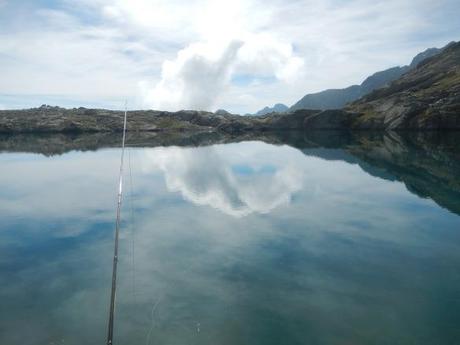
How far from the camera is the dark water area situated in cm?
1612

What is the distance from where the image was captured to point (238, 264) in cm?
2289

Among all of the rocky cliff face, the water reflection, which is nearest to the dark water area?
the water reflection

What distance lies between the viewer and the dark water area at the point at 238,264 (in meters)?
16.1

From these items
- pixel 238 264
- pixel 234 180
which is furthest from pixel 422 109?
pixel 238 264

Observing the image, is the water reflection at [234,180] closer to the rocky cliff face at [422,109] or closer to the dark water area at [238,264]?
the dark water area at [238,264]

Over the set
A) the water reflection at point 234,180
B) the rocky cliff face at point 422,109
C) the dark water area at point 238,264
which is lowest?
the dark water area at point 238,264

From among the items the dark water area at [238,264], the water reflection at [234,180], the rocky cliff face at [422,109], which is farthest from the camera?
the rocky cliff face at [422,109]

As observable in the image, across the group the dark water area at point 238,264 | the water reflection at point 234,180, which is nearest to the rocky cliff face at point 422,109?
the water reflection at point 234,180

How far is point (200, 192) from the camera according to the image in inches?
1825

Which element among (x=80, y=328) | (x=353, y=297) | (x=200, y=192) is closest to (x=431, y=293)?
(x=353, y=297)

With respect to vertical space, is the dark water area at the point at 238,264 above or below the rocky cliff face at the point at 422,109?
below

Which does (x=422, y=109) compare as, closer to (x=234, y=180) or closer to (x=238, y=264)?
(x=234, y=180)

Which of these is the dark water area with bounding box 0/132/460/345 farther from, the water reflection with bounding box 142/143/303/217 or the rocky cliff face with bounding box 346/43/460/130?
the rocky cliff face with bounding box 346/43/460/130

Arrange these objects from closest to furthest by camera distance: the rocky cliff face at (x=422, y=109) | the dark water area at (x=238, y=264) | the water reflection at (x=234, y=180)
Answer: the dark water area at (x=238, y=264) < the water reflection at (x=234, y=180) < the rocky cliff face at (x=422, y=109)
